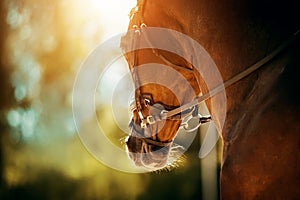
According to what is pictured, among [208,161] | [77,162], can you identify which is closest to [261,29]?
[208,161]

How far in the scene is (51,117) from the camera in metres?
16.7

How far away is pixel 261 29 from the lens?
1.83m

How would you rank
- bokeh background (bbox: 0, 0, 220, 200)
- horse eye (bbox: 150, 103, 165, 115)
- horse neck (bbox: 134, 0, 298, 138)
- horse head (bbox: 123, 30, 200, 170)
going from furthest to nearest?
bokeh background (bbox: 0, 0, 220, 200)
horse eye (bbox: 150, 103, 165, 115)
horse head (bbox: 123, 30, 200, 170)
horse neck (bbox: 134, 0, 298, 138)

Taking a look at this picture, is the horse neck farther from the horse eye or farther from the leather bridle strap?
the horse eye

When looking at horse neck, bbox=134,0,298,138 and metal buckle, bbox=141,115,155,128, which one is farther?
metal buckle, bbox=141,115,155,128

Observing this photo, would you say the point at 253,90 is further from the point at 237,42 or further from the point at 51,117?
the point at 51,117

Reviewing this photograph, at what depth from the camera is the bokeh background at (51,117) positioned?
15.4 m

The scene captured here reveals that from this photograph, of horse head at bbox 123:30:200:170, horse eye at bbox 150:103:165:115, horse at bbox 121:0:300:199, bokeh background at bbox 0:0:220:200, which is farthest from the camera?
bokeh background at bbox 0:0:220:200

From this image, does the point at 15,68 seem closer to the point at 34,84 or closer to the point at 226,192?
the point at 34,84

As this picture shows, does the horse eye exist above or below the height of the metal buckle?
above

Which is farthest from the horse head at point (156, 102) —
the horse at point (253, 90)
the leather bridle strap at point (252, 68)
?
the leather bridle strap at point (252, 68)

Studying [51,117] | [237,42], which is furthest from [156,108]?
[51,117]

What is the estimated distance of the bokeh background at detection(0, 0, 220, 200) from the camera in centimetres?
1540

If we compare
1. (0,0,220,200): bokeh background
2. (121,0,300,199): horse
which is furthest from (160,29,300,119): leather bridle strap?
(0,0,220,200): bokeh background
